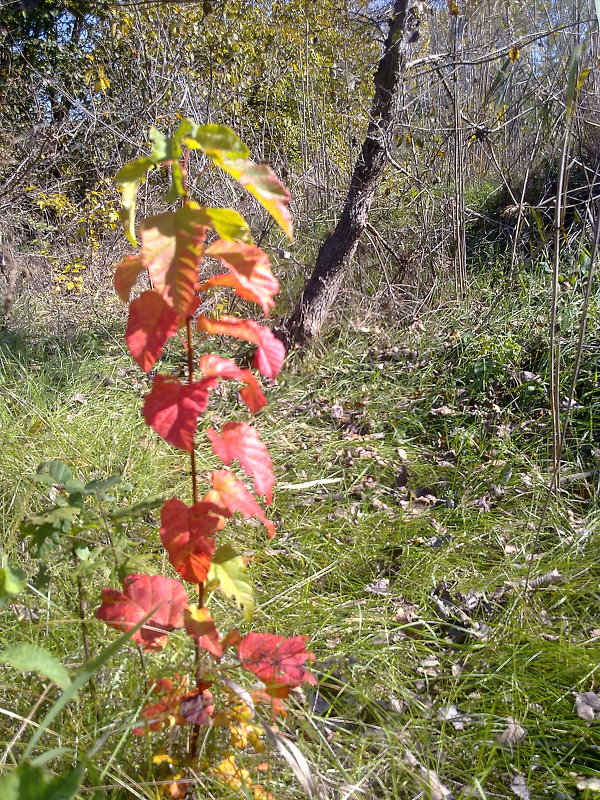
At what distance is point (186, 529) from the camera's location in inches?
40.5

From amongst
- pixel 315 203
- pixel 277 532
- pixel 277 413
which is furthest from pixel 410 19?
pixel 277 532

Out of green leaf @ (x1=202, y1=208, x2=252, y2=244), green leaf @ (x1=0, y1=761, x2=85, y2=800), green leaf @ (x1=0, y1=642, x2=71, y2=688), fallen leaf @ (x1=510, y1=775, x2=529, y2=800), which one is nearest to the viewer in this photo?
green leaf @ (x1=0, y1=761, x2=85, y2=800)

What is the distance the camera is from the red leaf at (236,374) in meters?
1.02

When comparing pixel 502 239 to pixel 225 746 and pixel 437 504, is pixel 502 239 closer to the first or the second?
pixel 437 504

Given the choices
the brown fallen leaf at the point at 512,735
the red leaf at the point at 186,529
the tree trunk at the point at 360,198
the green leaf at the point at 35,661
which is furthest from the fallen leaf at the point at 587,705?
the tree trunk at the point at 360,198

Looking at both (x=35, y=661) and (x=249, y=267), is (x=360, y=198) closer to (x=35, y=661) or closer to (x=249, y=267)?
(x=249, y=267)

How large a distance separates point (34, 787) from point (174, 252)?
640mm

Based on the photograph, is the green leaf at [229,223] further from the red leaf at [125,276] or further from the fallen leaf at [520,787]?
the fallen leaf at [520,787]

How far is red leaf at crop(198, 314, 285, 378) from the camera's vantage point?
1.01 metres

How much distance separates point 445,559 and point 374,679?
60cm

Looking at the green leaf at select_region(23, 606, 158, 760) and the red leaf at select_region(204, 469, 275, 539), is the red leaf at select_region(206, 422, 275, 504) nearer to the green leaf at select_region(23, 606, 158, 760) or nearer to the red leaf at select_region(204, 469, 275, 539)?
Result: the red leaf at select_region(204, 469, 275, 539)

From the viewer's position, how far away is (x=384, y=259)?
470 centimetres

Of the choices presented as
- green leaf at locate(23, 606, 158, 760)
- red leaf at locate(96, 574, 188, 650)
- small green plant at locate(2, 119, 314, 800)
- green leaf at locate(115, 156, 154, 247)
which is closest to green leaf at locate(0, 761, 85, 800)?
green leaf at locate(23, 606, 158, 760)

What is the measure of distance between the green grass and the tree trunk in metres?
0.29
